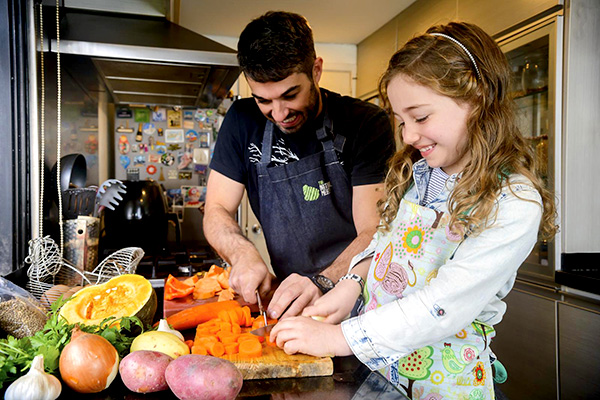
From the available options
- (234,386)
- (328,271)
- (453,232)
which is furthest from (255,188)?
(234,386)

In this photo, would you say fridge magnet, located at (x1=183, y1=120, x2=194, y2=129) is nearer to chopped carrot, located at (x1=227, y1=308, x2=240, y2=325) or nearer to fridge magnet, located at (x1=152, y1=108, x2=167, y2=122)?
fridge magnet, located at (x1=152, y1=108, x2=167, y2=122)

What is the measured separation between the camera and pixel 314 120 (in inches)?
67.9

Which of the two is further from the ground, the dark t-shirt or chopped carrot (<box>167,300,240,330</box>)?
the dark t-shirt

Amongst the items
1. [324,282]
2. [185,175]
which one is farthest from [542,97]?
[185,175]

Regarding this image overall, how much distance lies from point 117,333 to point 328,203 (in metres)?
0.98

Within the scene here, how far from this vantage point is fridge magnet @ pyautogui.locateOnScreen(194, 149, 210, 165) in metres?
3.66

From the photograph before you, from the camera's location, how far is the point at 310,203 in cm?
172

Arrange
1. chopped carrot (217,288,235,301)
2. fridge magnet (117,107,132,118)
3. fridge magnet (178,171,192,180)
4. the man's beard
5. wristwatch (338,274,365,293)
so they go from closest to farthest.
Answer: wristwatch (338,274,365,293)
chopped carrot (217,288,235,301)
the man's beard
fridge magnet (117,107,132,118)
fridge magnet (178,171,192,180)

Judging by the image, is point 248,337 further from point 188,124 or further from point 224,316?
point 188,124

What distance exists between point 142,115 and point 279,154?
2.09 meters

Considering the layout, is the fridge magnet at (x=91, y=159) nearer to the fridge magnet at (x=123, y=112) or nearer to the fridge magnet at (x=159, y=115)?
the fridge magnet at (x=123, y=112)

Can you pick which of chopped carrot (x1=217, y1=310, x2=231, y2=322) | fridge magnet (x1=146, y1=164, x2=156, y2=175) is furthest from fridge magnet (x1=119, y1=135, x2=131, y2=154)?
chopped carrot (x1=217, y1=310, x2=231, y2=322)

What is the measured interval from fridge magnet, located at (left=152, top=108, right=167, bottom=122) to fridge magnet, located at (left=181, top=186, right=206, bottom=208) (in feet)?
1.71

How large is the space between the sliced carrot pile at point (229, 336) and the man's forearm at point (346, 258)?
34cm
